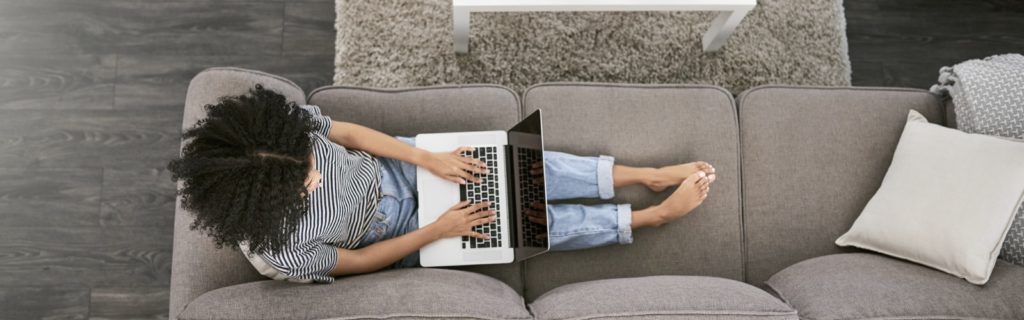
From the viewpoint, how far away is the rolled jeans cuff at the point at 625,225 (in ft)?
4.81

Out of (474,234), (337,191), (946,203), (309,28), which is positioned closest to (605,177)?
(474,234)

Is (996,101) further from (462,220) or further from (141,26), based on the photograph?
(141,26)

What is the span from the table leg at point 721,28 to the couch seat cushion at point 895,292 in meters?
0.71

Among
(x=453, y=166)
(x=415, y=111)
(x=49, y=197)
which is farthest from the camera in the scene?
(x=49, y=197)

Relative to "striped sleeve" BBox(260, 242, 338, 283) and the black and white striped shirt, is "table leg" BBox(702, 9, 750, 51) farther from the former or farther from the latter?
"striped sleeve" BBox(260, 242, 338, 283)

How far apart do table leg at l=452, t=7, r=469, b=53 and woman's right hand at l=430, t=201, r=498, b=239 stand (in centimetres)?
52

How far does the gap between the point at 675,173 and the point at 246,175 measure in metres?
0.92

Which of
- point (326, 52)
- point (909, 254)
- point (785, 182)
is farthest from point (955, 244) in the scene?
point (326, 52)

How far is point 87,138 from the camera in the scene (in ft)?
6.41

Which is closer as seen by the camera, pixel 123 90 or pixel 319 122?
pixel 319 122

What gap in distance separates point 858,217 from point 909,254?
0.15 metres

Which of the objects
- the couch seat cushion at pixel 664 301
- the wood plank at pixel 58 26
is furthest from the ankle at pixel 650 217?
the wood plank at pixel 58 26

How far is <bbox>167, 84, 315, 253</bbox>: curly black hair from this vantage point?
1115 millimetres

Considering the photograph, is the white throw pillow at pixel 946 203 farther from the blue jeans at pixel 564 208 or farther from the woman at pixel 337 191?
the blue jeans at pixel 564 208
